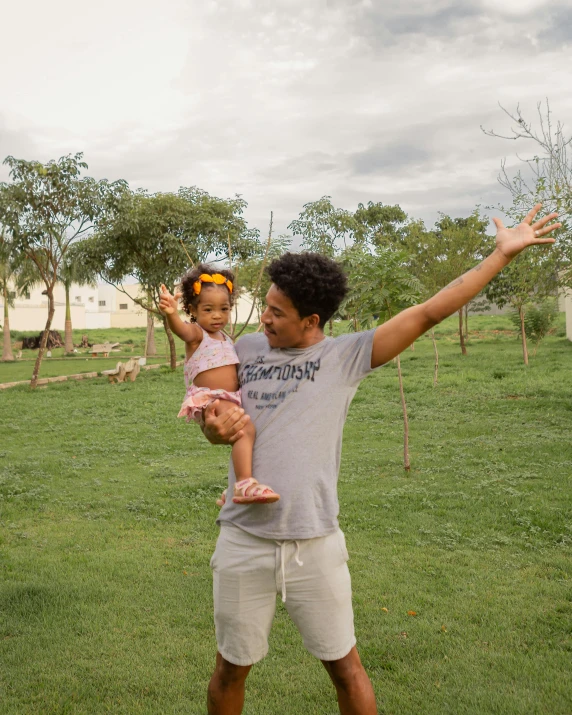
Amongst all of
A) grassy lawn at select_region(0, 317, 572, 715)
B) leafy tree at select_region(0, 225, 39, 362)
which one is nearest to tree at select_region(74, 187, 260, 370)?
leafy tree at select_region(0, 225, 39, 362)

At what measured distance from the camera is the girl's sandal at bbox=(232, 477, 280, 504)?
2330mm

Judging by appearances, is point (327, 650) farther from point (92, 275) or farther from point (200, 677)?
point (92, 275)

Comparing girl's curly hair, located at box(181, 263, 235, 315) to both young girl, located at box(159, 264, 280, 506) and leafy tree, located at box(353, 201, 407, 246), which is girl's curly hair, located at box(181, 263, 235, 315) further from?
leafy tree, located at box(353, 201, 407, 246)

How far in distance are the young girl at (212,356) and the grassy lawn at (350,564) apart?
168cm

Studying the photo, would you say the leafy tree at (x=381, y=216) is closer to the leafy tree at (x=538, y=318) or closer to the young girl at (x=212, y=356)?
the leafy tree at (x=538, y=318)

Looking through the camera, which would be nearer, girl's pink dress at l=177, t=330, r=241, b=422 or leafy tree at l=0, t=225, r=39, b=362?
girl's pink dress at l=177, t=330, r=241, b=422

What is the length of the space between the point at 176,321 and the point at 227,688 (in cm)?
138

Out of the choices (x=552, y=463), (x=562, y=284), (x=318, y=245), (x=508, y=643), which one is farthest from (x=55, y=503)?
(x=318, y=245)

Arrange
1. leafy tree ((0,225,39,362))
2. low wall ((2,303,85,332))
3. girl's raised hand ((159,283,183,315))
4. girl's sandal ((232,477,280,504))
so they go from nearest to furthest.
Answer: girl's sandal ((232,477,280,504)) → girl's raised hand ((159,283,183,315)) → leafy tree ((0,225,39,362)) → low wall ((2,303,85,332))

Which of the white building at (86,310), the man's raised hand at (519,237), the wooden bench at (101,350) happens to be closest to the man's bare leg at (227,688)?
the man's raised hand at (519,237)

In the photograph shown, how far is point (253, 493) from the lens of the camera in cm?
235

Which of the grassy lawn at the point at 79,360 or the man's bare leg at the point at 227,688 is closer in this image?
the man's bare leg at the point at 227,688

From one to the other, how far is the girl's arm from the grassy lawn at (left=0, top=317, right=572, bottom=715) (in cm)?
190

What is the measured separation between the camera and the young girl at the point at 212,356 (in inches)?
97.3
